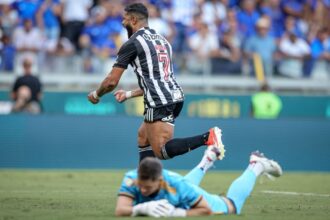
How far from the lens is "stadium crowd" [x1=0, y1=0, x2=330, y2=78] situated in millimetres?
19516

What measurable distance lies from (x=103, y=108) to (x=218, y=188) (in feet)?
24.0

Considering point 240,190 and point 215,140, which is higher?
point 215,140

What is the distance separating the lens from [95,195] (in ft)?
41.4

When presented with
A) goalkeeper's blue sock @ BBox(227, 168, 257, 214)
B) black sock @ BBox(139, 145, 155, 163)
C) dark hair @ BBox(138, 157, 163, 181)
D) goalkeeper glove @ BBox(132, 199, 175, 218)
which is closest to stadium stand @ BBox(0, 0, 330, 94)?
black sock @ BBox(139, 145, 155, 163)

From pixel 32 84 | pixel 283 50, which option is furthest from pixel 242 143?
pixel 32 84

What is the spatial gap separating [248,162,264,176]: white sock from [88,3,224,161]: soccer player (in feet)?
4.71

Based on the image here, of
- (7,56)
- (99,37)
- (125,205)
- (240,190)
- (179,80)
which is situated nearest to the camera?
(125,205)

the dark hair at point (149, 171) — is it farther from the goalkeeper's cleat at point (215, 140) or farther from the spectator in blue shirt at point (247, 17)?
the spectator in blue shirt at point (247, 17)

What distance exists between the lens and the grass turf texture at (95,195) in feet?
32.0

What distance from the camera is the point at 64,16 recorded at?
68.7 ft

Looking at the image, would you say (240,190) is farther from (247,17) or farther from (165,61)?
(247,17)

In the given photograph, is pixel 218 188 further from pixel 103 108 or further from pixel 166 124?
pixel 103 108

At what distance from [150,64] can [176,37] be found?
9820 millimetres

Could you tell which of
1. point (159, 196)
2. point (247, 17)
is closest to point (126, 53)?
point (159, 196)
